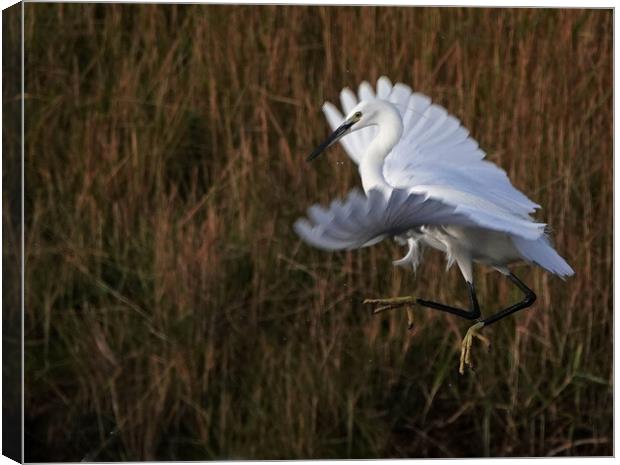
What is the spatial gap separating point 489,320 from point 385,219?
0.80 m

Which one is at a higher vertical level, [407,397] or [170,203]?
[170,203]

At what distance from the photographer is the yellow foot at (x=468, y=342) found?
5.70 metres

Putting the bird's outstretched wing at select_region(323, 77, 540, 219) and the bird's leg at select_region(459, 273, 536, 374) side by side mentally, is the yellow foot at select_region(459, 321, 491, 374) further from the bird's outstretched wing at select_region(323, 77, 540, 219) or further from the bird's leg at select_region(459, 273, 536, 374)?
the bird's outstretched wing at select_region(323, 77, 540, 219)

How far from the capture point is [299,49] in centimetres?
577

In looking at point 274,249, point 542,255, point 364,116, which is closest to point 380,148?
point 364,116

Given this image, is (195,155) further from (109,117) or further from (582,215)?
(582,215)

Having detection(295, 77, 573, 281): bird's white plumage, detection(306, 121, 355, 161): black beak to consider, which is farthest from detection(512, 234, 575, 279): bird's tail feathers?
detection(306, 121, 355, 161): black beak

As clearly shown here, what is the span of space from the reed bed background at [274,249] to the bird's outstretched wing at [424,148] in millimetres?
56

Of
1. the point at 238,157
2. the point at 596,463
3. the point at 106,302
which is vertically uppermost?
the point at 238,157

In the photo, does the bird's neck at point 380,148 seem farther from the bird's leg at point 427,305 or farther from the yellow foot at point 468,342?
the yellow foot at point 468,342

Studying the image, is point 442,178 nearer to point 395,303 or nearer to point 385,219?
point 395,303

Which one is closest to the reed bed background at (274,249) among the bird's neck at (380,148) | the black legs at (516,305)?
the black legs at (516,305)

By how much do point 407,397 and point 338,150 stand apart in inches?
26.9

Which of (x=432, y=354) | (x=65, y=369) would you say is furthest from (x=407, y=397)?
(x=65, y=369)
